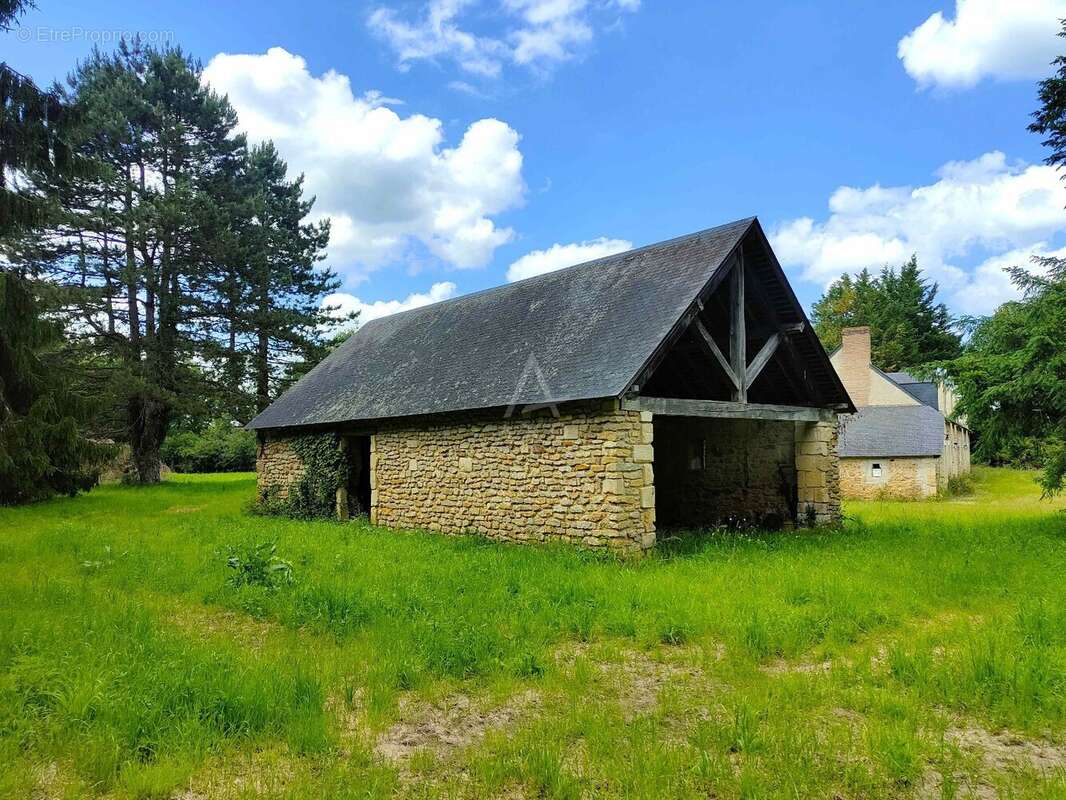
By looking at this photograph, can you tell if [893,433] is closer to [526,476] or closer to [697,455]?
[697,455]

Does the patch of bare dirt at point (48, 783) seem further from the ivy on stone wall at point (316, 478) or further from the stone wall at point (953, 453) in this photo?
the stone wall at point (953, 453)

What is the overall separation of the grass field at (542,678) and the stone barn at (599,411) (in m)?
1.69

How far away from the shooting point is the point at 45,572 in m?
8.39

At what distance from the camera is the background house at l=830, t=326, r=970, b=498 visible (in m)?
22.8

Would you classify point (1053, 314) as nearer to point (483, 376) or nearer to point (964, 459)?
point (483, 376)

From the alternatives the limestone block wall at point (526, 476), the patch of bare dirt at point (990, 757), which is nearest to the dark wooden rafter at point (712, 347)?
the limestone block wall at point (526, 476)

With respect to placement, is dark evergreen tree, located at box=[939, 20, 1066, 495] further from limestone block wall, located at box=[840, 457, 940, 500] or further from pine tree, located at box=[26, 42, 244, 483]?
pine tree, located at box=[26, 42, 244, 483]

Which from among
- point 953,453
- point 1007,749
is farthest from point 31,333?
point 953,453

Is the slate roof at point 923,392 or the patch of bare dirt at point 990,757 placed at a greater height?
the slate roof at point 923,392

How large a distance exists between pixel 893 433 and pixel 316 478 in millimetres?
20015

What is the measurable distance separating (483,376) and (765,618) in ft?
22.8

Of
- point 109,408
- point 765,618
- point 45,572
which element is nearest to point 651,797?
point 765,618

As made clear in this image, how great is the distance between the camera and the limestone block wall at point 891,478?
22656 millimetres

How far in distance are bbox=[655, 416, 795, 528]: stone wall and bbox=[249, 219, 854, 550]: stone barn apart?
29 mm
